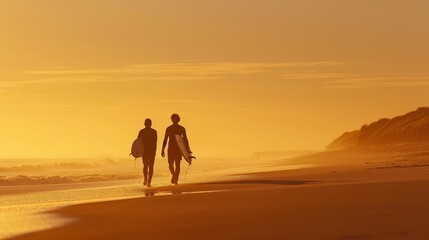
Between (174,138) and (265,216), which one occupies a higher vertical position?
(174,138)

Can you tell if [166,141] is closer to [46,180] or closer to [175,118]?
[175,118]

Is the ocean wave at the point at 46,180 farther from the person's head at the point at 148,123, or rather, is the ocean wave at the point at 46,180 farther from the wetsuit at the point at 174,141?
the wetsuit at the point at 174,141

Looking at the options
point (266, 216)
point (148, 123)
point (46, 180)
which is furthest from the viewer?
point (46, 180)

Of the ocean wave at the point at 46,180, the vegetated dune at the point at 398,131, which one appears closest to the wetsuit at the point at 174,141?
the ocean wave at the point at 46,180

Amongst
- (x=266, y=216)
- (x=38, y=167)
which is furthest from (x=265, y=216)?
(x=38, y=167)

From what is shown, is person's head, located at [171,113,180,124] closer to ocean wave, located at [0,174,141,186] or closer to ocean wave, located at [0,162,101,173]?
ocean wave, located at [0,174,141,186]

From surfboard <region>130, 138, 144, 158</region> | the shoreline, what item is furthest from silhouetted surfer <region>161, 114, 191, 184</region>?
the shoreline

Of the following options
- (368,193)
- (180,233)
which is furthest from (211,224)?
(368,193)

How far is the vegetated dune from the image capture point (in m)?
79.0

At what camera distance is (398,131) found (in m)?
87.7

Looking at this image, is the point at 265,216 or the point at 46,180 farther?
the point at 46,180

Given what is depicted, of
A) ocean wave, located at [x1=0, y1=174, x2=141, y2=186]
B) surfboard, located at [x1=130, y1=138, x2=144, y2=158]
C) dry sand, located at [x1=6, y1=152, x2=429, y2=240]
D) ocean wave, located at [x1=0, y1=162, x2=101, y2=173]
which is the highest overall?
ocean wave, located at [x1=0, y1=162, x2=101, y2=173]

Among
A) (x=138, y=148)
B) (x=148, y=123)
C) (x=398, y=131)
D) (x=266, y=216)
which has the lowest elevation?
(x=266, y=216)

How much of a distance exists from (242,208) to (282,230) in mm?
3101
